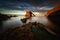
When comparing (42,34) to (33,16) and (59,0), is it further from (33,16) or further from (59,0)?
(33,16)

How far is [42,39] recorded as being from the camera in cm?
151

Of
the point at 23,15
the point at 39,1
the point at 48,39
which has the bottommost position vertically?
the point at 48,39

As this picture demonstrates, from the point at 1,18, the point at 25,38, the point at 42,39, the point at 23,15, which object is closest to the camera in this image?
the point at 25,38

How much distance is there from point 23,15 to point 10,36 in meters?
1.63

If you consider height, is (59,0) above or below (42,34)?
above

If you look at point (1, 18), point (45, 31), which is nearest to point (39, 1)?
point (45, 31)

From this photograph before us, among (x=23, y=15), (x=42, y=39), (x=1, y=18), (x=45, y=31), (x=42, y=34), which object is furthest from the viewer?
(x=23, y=15)

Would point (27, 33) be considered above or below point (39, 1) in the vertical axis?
below

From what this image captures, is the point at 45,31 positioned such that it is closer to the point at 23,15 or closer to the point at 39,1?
the point at 39,1

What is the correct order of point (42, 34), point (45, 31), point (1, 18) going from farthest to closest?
point (1, 18), point (45, 31), point (42, 34)

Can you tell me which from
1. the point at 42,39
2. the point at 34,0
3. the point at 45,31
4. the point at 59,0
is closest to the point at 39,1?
the point at 34,0

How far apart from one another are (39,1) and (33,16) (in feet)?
4.40

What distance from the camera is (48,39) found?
1.52 meters

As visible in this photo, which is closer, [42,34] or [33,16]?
[42,34]
